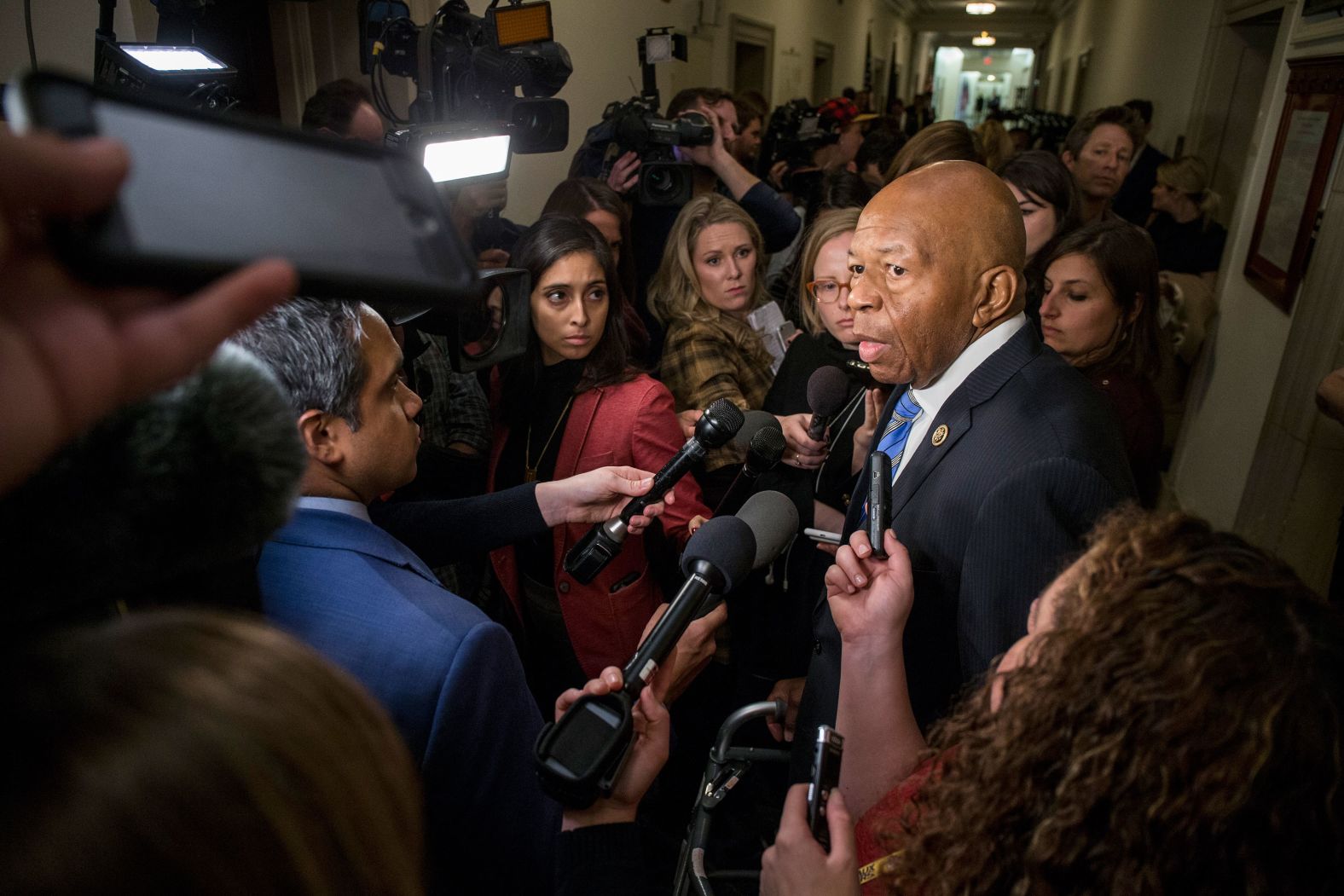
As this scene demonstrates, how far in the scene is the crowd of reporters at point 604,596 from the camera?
36cm

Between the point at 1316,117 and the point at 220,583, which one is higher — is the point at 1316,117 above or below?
above

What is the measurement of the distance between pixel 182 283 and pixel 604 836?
781 millimetres

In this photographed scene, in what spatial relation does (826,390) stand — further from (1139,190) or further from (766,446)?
(1139,190)

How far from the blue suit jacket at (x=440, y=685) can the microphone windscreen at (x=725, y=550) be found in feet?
0.95

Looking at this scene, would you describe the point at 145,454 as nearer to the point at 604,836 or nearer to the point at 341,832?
the point at 341,832

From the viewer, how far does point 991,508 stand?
118cm

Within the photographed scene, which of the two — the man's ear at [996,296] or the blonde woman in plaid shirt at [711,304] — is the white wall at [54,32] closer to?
the blonde woman in plaid shirt at [711,304]

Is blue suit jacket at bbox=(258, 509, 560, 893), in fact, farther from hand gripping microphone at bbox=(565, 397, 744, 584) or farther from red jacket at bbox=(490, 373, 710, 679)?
red jacket at bbox=(490, 373, 710, 679)

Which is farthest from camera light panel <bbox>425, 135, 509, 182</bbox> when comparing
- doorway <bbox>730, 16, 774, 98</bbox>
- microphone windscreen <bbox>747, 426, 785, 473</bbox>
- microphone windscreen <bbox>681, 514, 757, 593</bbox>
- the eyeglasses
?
doorway <bbox>730, 16, 774, 98</bbox>

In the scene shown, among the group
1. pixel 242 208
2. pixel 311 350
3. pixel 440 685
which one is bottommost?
pixel 440 685

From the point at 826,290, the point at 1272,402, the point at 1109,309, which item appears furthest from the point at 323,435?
the point at 1272,402

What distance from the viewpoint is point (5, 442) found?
35cm

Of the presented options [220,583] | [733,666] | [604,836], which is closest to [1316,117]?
[733,666]

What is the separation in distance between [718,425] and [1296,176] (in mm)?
2863
